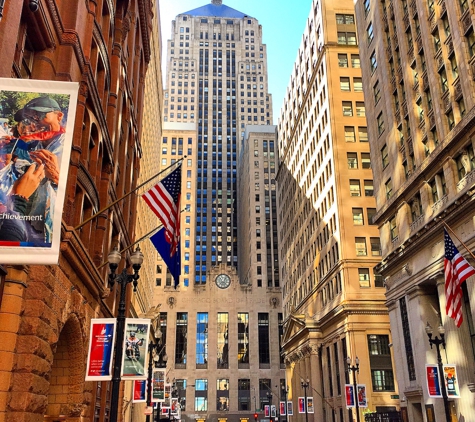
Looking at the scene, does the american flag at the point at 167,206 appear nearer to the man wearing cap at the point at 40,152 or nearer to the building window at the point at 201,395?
the man wearing cap at the point at 40,152

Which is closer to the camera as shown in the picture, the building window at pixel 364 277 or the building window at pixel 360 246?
the building window at pixel 364 277

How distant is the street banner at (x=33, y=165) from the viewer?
386 inches

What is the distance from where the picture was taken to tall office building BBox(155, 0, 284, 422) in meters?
122

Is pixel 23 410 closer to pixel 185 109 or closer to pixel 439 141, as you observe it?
pixel 439 141

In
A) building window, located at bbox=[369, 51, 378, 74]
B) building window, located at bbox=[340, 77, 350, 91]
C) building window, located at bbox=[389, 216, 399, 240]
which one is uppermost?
building window, located at bbox=[340, 77, 350, 91]

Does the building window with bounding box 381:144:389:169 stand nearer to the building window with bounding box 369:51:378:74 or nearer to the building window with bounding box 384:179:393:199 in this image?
the building window with bounding box 384:179:393:199

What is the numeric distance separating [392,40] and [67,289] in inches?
1565

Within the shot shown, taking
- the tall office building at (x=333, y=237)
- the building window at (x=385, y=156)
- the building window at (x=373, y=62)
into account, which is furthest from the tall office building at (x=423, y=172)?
the tall office building at (x=333, y=237)

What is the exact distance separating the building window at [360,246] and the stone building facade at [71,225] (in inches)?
1432

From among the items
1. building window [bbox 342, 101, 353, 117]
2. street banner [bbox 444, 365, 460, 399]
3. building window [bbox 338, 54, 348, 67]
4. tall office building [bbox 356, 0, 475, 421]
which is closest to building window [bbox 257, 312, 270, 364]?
building window [bbox 342, 101, 353, 117]

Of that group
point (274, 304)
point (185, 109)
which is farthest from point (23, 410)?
point (185, 109)

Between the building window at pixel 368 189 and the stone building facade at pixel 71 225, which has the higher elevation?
the building window at pixel 368 189

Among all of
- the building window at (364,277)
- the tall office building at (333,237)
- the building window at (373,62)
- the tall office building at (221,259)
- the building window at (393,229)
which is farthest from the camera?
the tall office building at (221,259)

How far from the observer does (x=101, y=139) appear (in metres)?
26.2
